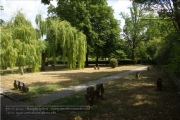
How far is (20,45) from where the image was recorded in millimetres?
19328

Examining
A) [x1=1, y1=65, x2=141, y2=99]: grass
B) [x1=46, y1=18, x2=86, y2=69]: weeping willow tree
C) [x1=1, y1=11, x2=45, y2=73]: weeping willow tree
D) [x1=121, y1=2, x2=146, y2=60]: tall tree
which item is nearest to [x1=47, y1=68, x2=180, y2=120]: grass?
[x1=1, y1=65, x2=141, y2=99]: grass

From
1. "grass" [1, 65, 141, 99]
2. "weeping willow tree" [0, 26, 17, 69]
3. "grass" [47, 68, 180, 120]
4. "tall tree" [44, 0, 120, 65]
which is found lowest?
"grass" [47, 68, 180, 120]

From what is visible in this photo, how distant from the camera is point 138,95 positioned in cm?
963

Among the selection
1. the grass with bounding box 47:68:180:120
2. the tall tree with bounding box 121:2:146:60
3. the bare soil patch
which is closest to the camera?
the grass with bounding box 47:68:180:120

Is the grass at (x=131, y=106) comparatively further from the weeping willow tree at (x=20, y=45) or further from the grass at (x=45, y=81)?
the weeping willow tree at (x=20, y=45)

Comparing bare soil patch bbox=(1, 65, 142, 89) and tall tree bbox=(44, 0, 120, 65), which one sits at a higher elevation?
tall tree bbox=(44, 0, 120, 65)

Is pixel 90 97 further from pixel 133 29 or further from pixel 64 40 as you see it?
pixel 133 29

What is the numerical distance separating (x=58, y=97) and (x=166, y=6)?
8.21 metres

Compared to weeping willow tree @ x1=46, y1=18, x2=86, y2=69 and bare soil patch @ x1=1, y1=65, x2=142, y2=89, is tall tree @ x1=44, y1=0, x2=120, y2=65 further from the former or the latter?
bare soil patch @ x1=1, y1=65, x2=142, y2=89

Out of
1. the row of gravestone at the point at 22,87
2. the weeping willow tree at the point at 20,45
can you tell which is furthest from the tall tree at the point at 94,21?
the row of gravestone at the point at 22,87

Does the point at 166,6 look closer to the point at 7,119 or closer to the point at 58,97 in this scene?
the point at 58,97

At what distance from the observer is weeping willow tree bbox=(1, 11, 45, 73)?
1844cm

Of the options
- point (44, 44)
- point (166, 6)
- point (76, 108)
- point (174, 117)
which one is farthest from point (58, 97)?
point (44, 44)

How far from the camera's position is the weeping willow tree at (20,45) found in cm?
1844
